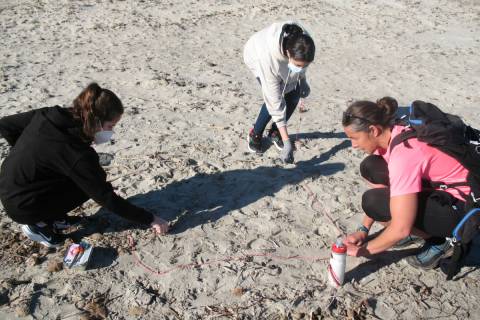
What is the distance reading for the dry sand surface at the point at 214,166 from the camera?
2.80 m

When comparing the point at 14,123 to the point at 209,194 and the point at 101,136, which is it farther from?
the point at 209,194

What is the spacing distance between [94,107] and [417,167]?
191cm

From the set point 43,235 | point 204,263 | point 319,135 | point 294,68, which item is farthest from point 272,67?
point 43,235

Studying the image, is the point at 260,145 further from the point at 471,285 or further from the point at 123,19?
the point at 123,19

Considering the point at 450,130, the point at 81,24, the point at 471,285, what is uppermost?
the point at 450,130

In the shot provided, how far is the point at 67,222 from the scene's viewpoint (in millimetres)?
3244

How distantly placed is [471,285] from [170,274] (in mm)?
2012

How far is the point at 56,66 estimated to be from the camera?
6.14 m

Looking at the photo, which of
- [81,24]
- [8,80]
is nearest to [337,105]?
[8,80]

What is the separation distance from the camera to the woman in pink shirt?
248cm

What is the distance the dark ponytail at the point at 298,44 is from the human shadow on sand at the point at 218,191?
1.12m

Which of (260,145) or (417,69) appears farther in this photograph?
(417,69)

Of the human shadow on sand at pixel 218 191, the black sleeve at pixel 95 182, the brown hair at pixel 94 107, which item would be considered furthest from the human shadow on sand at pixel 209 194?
the brown hair at pixel 94 107

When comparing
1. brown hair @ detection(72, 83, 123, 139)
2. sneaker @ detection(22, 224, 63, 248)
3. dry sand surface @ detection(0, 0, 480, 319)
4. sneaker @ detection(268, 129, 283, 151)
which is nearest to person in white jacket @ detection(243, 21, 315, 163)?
sneaker @ detection(268, 129, 283, 151)
